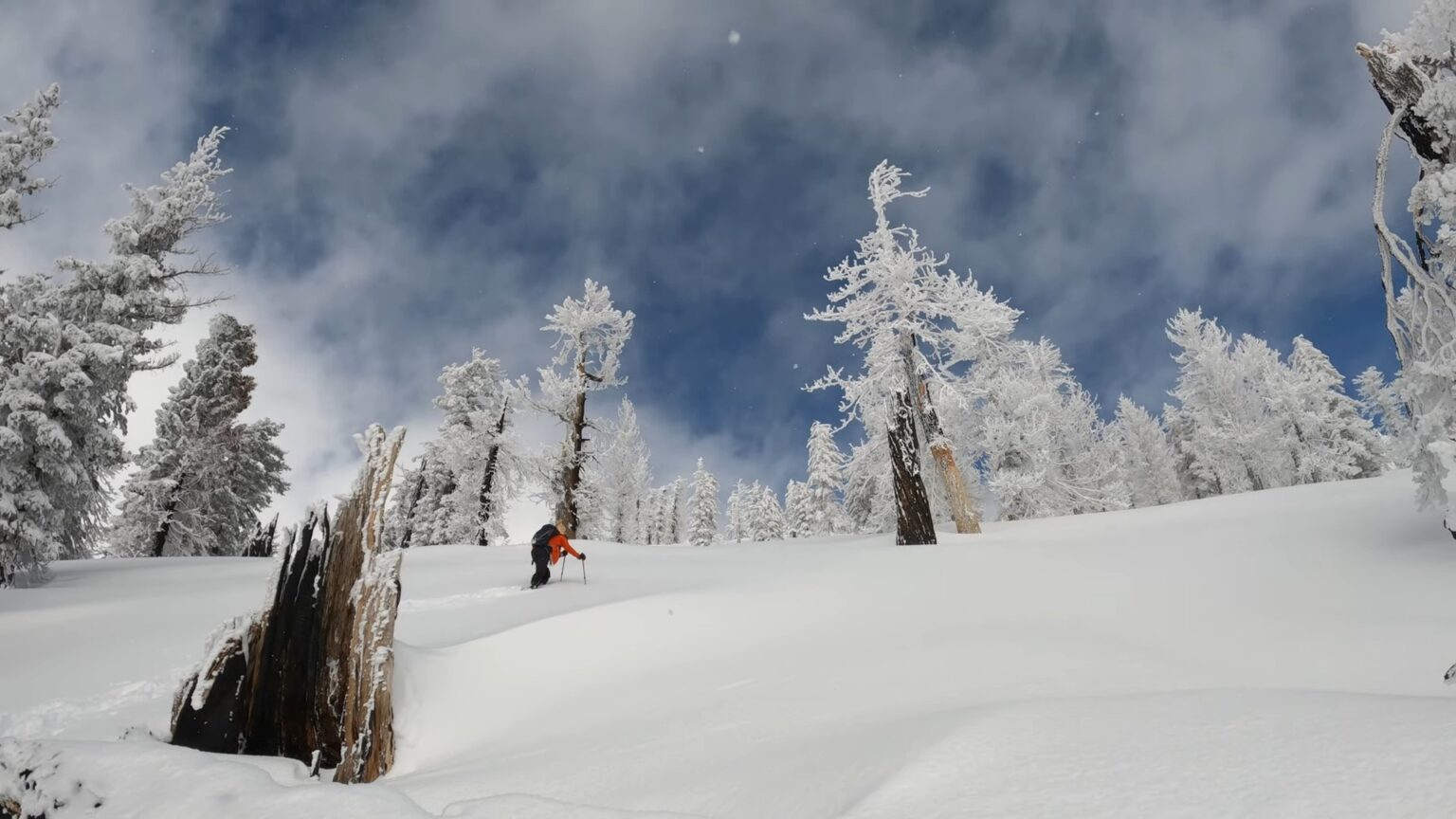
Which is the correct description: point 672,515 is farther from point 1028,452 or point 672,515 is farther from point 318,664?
point 318,664

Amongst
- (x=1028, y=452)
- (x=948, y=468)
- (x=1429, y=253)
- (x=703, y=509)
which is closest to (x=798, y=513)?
(x=703, y=509)

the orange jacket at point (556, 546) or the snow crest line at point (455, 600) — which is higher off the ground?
the orange jacket at point (556, 546)

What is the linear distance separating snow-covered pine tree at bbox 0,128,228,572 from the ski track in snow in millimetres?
9879

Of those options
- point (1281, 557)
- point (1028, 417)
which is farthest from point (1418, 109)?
point (1028, 417)

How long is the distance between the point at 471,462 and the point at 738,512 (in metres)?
47.9

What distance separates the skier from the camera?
35.6 ft

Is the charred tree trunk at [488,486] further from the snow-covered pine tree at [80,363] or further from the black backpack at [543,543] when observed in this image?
the black backpack at [543,543]

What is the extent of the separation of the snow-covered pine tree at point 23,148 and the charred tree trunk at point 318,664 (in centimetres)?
1520

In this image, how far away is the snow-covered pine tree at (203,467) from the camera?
2222 centimetres

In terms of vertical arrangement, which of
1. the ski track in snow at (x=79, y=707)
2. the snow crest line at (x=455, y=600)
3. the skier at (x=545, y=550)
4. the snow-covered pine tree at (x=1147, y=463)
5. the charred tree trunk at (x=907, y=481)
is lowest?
the ski track in snow at (x=79, y=707)

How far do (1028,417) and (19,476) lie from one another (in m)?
26.7

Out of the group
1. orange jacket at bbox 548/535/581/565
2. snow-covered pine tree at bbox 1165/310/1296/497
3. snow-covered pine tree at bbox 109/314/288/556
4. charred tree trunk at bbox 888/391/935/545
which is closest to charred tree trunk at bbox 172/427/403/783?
orange jacket at bbox 548/535/581/565

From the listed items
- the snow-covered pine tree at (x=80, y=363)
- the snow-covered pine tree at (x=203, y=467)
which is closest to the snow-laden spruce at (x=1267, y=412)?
the snow-covered pine tree at (x=80, y=363)

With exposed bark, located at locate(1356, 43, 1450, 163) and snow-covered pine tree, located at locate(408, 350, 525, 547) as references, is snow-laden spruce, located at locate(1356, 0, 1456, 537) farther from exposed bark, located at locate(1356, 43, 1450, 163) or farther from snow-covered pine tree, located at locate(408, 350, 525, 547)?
snow-covered pine tree, located at locate(408, 350, 525, 547)
